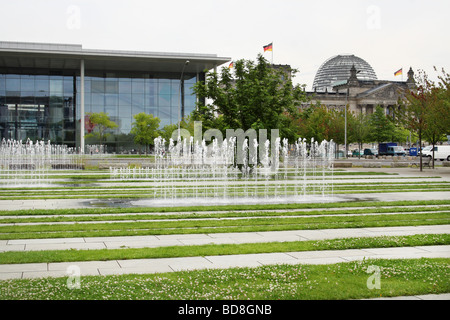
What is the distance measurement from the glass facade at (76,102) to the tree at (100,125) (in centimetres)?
126

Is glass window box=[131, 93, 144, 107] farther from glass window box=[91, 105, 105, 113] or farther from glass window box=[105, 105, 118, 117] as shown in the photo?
glass window box=[91, 105, 105, 113]

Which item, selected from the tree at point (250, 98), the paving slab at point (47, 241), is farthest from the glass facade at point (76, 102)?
the paving slab at point (47, 241)

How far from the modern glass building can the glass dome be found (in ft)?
339

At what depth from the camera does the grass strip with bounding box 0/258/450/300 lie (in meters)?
6.23

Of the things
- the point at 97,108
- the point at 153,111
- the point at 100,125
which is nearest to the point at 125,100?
the point at 97,108

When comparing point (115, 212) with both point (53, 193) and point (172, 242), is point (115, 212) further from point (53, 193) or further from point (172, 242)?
point (53, 193)

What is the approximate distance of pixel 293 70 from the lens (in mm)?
30641

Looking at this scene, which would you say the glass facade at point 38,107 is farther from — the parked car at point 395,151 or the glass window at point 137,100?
the parked car at point 395,151

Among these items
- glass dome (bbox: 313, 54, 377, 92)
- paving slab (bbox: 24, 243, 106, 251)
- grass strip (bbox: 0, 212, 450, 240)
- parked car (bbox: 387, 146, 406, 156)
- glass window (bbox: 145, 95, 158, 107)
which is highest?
glass dome (bbox: 313, 54, 377, 92)

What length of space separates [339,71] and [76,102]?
11649 cm

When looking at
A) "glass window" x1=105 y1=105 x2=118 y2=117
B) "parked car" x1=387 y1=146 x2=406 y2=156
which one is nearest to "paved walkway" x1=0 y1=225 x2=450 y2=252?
"glass window" x1=105 y1=105 x2=118 y2=117

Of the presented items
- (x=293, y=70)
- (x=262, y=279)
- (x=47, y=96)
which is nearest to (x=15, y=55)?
(x=47, y=96)
